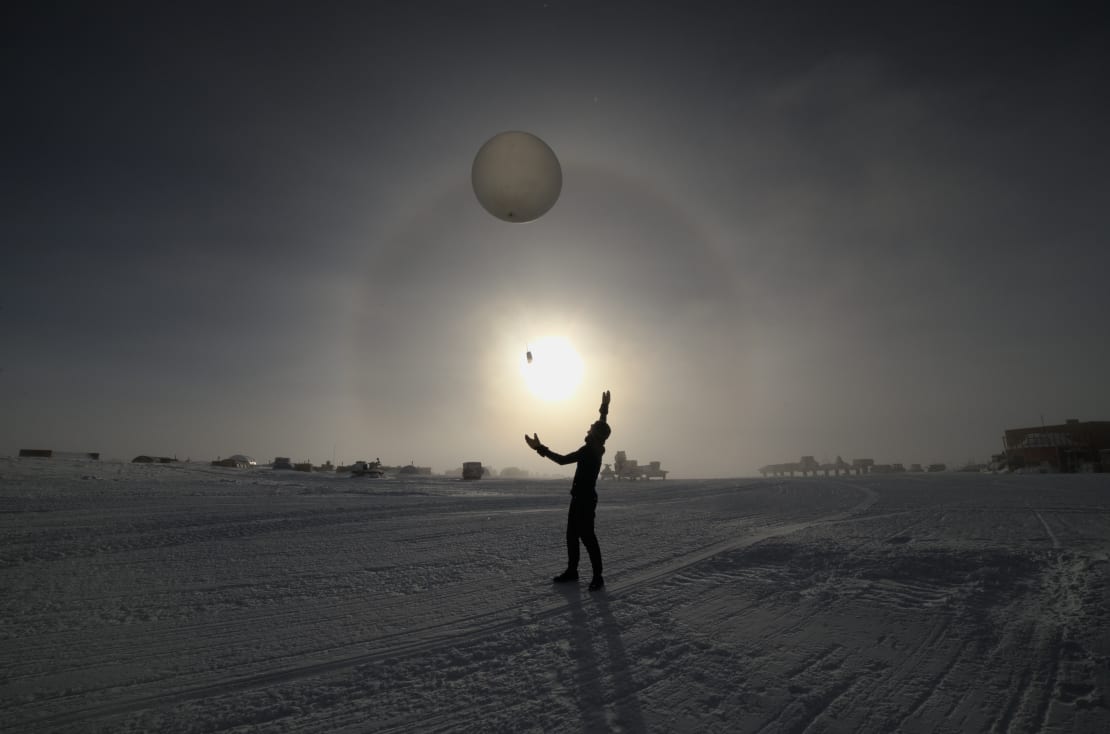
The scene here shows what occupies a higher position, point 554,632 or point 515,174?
point 515,174

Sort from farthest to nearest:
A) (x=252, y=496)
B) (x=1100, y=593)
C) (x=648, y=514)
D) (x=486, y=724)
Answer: (x=252, y=496)
(x=648, y=514)
(x=1100, y=593)
(x=486, y=724)

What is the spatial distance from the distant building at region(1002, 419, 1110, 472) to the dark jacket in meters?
45.6

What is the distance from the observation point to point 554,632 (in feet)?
11.4

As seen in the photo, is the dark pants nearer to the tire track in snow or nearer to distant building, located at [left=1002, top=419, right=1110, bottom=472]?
the tire track in snow

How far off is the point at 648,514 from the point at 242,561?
787 centimetres

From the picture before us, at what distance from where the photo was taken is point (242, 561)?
5.82m

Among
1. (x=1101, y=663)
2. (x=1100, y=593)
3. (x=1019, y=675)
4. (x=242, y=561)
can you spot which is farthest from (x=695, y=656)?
(x=242, y=561)

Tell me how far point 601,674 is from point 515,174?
26.9 ft

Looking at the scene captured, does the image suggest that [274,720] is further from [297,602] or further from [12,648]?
[12,648]

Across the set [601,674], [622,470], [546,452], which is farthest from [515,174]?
[622,470]

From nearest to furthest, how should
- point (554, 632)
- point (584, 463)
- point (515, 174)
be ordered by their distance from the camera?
point (554, 632), point (584, 463), point (515, 174)

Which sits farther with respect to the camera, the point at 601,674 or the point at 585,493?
the point at 585,493

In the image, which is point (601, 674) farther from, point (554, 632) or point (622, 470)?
point (622, 470)

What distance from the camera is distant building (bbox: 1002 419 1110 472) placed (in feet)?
113
